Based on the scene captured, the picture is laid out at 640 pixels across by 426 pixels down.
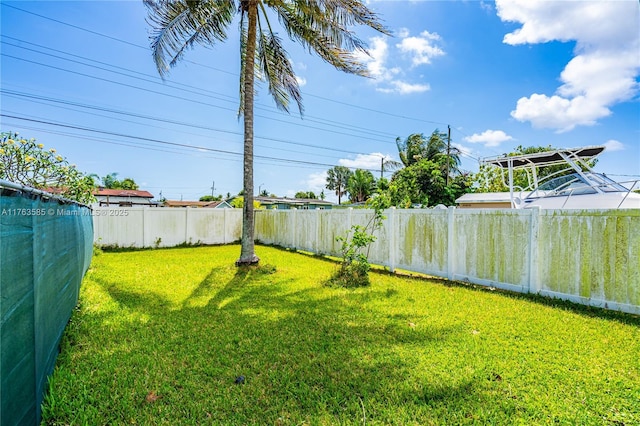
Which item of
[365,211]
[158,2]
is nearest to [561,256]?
[365,211]

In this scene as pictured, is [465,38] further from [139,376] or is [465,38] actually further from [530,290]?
[139,376]

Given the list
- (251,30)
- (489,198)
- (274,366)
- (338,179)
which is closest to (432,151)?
(489,198)

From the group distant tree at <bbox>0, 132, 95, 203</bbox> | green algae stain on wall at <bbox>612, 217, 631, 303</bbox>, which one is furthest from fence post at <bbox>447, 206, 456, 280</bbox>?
distant tree at <bbox>0, 132, 95, 203</bbox>

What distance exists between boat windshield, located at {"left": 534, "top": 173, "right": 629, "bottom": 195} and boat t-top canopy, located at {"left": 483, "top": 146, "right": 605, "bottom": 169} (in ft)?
1.81

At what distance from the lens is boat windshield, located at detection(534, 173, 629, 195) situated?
18.7 ft

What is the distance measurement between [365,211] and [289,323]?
4339 mm

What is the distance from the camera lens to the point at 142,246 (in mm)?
10953

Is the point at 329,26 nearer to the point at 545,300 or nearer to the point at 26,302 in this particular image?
the point at 545,300

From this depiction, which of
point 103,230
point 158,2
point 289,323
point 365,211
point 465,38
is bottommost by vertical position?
point 289,323

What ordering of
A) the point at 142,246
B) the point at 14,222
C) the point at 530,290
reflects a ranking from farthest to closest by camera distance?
the point at 142,246, the point at 530,290, the point at 14,222

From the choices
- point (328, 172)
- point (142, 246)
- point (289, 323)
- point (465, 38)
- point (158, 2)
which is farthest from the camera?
point (328, 172)

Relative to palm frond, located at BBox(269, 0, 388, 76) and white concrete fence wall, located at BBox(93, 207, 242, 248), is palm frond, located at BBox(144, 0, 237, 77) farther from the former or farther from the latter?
white concrete fence wall, located at BBox(93, 207, 242, 248)

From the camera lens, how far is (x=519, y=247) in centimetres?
491

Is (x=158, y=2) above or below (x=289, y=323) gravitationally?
above
